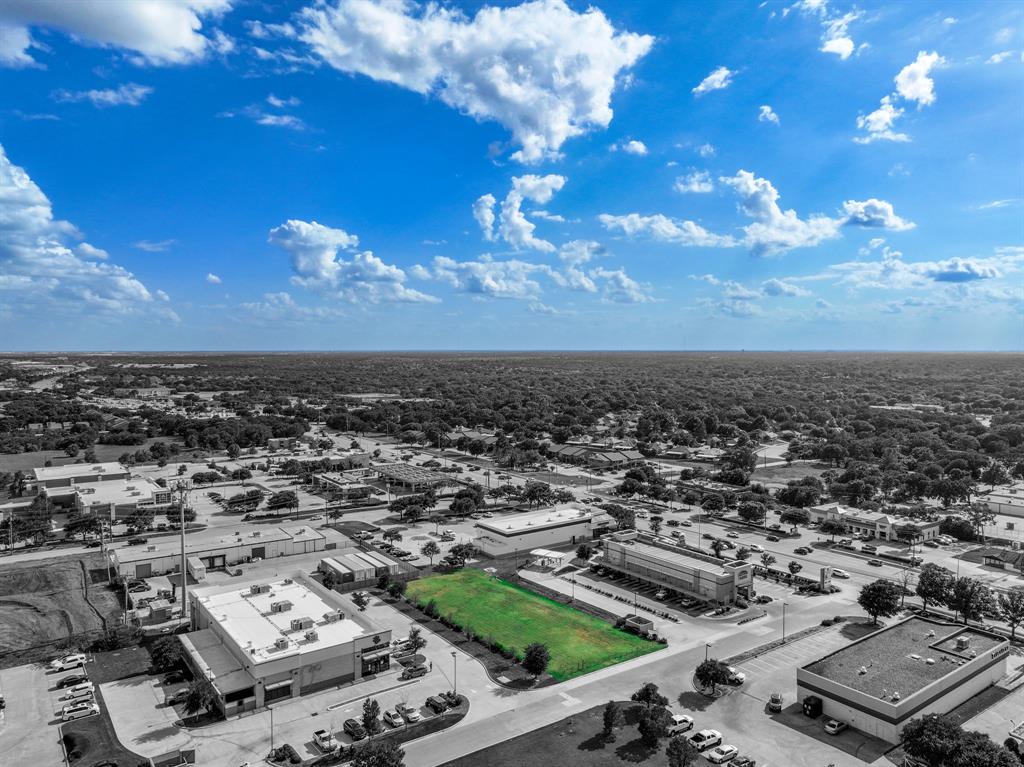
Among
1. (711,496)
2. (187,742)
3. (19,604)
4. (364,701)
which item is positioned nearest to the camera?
(187,742)

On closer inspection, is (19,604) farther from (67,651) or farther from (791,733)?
(791,733)

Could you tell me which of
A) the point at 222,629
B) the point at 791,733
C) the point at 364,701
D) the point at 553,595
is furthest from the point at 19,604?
the point at 791,733

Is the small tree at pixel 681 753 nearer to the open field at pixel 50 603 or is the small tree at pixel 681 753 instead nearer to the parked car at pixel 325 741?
the parked car at pixel 325 741

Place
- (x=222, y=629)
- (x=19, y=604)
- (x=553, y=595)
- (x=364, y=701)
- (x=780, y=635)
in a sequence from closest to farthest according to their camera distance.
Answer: (x=364, y=701) → (x=222, y=629) → (x=780, y=635) → (x=19, y=604) → (x=553, y=595)

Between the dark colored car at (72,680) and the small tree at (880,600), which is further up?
the small tree at (880,600)

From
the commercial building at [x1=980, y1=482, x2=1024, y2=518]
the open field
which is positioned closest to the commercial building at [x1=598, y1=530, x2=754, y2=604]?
the open field

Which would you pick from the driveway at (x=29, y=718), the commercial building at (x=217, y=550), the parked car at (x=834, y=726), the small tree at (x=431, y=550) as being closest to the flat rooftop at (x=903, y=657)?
the parked car at (x=834, y=726)
